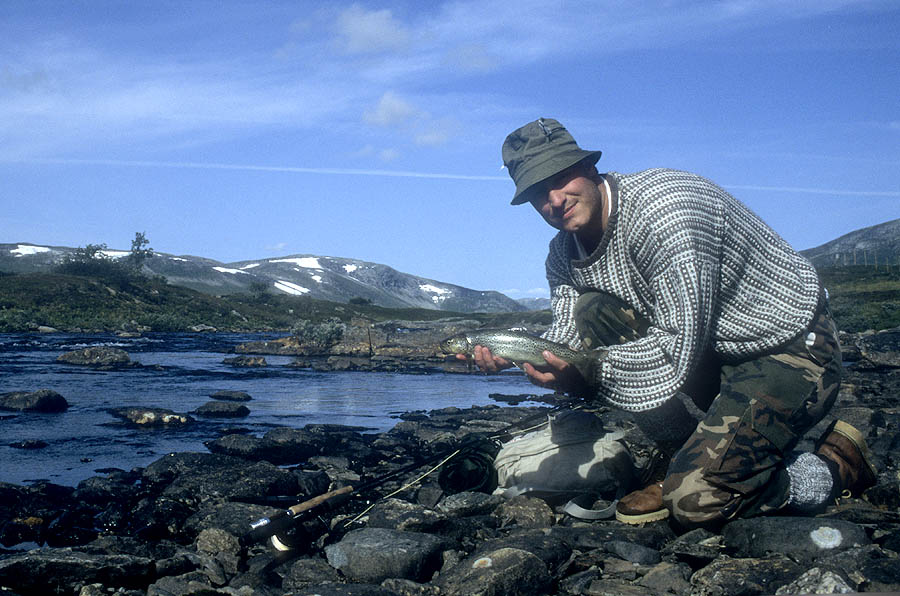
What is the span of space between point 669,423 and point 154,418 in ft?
21.5

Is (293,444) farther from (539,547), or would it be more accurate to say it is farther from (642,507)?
(539,547)

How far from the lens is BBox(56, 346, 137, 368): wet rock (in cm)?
1735

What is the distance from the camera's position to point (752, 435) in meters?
3.60

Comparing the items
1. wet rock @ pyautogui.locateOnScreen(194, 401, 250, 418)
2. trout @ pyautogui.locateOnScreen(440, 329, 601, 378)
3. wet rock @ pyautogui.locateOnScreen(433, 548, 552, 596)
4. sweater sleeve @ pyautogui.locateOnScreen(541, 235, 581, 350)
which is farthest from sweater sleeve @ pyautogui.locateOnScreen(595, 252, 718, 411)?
wet rock @ pyautogui.locateOnScreen(194, 401, 250, 418)

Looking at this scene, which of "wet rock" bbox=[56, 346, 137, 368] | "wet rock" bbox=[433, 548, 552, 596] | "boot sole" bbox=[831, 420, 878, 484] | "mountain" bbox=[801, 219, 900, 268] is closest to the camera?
"wet rock" bbox=[433, 548, 552, 596]

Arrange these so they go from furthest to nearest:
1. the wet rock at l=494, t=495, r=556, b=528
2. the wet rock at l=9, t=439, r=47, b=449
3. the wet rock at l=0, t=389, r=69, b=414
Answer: the wet rock at l=0, t=389, r=69, b=414 < the wet rock at l=9, t=439, r=47, b=449 < the wet rock at l=494, t=495, r=556, b=528

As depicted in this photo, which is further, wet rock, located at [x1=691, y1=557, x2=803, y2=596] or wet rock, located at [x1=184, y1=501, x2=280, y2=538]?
wet rock, located at [x1=184, y1=501, x2=280, y2=538]

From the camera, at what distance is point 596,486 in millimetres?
4488

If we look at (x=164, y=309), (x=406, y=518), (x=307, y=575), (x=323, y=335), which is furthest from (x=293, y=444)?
(x=164, y=309)

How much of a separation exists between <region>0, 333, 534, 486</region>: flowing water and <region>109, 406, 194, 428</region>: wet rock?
7.5 inches

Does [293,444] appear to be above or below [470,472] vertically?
below

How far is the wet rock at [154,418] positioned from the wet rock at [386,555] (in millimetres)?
5735

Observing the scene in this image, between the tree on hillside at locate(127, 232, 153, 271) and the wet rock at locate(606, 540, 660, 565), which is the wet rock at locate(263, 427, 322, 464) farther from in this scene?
the tree on hillside at locate(127, 232, 153, 271)

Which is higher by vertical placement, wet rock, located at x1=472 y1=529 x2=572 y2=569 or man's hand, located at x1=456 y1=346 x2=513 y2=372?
man's hand, located at x1=456 y1=346 x2=513 y2=372
